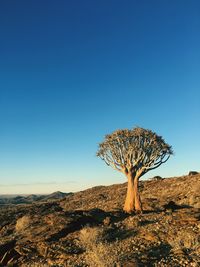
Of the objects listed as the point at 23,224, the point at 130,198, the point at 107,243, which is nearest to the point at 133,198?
the point at 130,198

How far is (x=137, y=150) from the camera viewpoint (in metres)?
22.0

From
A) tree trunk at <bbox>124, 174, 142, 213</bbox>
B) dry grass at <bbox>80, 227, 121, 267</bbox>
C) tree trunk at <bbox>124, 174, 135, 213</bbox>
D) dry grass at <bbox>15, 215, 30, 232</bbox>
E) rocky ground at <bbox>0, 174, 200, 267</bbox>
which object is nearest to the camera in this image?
dry grass at <bbox>80, 227, 121, 267</bbox>

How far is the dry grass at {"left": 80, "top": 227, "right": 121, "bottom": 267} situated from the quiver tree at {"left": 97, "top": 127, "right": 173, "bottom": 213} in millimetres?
9378

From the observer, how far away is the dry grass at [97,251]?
356 inches

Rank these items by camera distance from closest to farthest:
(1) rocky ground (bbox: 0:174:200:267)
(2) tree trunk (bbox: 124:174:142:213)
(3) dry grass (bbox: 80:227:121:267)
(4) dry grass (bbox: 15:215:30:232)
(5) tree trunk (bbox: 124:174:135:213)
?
(3) dry grass (bbox: 80:227:121:267), (1) rocky ground (bbox: 0:174:200:267), (4) dry grass (bbox: 15:215:30:232), (2) tree trunk (bbox: 124:174:142:213), (5) tree trunk (bbox: 124:174:135:213)

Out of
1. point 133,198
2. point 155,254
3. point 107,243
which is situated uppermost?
point 133,198

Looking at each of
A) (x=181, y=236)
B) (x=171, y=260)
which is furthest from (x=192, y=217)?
(x=171, y=260)

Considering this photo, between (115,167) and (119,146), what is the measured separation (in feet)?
5.35

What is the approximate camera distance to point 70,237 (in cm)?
1352

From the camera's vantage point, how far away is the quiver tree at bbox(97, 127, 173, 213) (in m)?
21.8

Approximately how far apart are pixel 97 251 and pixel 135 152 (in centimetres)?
1247

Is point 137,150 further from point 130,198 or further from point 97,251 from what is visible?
point 97,251

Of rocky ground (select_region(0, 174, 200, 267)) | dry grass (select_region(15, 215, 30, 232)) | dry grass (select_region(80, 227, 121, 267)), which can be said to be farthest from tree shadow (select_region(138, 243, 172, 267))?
dry grass (select_region(15, 215, 30, 232))

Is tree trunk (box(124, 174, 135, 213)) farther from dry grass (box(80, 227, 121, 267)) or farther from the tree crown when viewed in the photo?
dry grass (box(80, 227, 121, 267))
